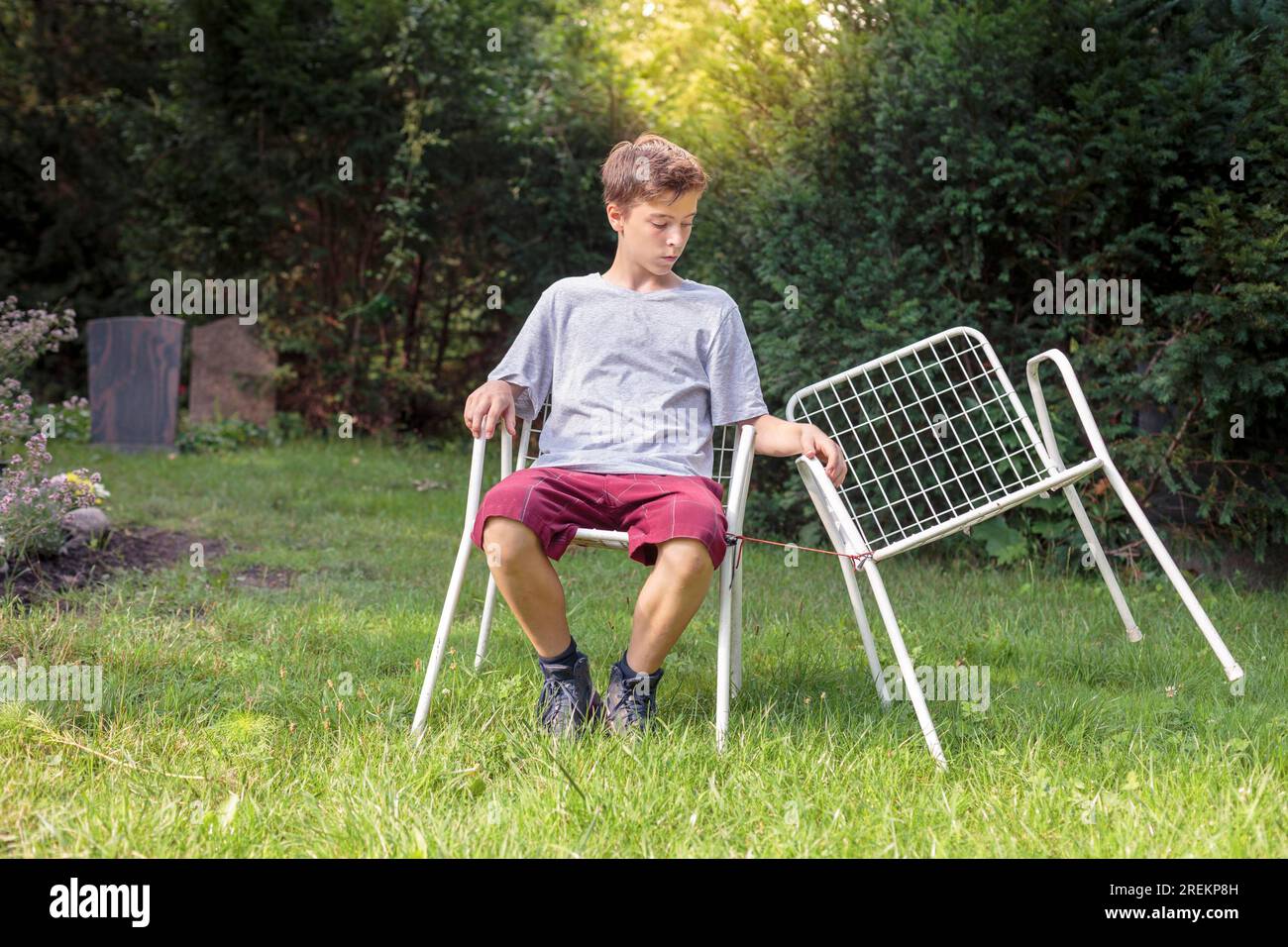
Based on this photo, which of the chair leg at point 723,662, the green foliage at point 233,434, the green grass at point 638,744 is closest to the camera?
the green grass at point 638,744

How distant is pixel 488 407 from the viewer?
8.45ft

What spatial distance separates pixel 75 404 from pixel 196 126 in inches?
141

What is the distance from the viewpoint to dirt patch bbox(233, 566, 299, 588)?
400cm

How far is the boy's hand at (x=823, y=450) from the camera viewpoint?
2.49 m

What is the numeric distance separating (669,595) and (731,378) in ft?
1.89

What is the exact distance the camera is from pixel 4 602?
3.31 meters

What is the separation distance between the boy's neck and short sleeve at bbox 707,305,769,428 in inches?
6.5

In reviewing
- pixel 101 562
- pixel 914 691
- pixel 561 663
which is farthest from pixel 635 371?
pixel 101 562

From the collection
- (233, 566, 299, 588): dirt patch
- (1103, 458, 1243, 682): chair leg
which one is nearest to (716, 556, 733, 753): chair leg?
(1103, 458, 1243, 682): chair leg

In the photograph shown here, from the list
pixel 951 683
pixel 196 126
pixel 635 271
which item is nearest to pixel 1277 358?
pixel 951 683

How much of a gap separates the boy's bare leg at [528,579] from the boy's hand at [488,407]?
22 cm

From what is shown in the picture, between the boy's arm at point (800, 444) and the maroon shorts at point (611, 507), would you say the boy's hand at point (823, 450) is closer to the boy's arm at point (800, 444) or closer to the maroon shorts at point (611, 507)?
the boy's arm at point (800, 444)

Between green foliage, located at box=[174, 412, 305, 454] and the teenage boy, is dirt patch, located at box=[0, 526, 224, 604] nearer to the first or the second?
the teenage boy

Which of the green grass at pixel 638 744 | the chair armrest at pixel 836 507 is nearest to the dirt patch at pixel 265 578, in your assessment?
the green grass at pixel 638 744
